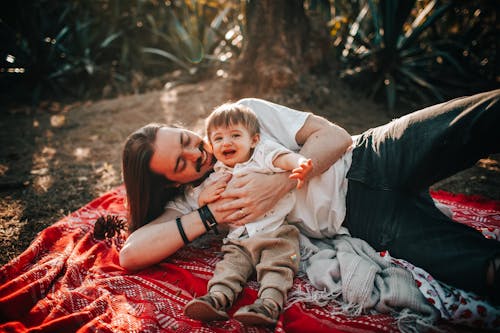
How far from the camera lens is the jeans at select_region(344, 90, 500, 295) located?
142 cm

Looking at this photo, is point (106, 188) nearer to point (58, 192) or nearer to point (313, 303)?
point (58, 192)

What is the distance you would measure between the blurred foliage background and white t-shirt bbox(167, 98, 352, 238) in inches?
127

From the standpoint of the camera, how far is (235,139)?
1815 millimetres

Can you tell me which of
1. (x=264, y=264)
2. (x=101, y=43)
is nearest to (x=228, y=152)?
(x=264, y=264)

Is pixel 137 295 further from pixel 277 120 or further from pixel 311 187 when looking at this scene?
pixel 277 120

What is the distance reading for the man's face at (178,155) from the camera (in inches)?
74.5

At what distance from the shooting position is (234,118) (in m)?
1.81

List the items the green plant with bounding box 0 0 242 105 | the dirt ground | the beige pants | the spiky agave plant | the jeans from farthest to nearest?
the green plant with bounding box 0 0 242 105 < the spiky agave plant < the dirt ground < the beige pants < the jeans

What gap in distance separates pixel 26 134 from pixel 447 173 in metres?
5.72

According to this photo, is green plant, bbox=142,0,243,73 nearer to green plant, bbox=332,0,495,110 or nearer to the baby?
green plant, bbox=332,0,495,110

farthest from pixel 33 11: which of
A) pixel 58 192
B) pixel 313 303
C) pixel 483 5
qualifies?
pixel 483 5

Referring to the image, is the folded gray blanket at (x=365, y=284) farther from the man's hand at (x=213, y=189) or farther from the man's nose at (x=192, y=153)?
the man's nose at (x=192, y=153)

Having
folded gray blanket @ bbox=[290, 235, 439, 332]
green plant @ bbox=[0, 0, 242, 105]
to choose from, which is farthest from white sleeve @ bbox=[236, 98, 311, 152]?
green plant @ bbox=[0, 0, 242, 105]

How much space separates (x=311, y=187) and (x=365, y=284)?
59cm
